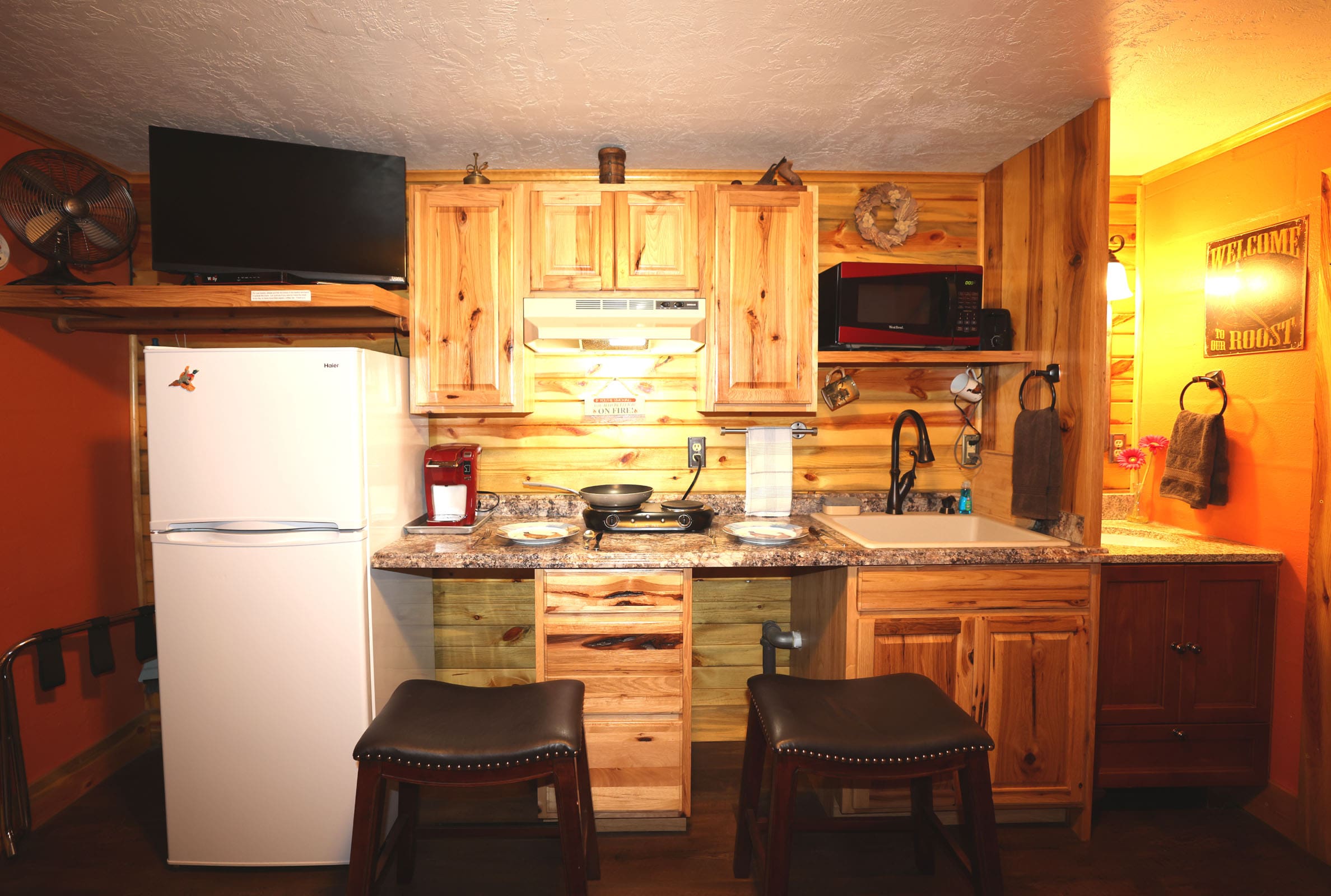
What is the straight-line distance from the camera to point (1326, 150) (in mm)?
2051

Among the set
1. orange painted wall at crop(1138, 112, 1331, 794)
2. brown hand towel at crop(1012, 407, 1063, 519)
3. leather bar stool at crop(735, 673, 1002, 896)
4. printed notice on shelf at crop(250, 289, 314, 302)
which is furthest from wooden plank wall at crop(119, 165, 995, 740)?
leather bar stool at crop(735, 673, 1002, 896)

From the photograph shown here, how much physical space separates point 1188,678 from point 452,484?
269 cm

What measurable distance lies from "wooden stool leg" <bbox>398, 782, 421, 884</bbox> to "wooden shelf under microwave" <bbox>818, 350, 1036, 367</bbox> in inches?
78.7

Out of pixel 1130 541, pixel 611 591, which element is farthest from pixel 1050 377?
pixel 611 591

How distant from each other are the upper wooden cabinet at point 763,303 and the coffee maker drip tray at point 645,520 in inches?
16.6

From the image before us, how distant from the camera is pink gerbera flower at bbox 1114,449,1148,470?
2.64 meters

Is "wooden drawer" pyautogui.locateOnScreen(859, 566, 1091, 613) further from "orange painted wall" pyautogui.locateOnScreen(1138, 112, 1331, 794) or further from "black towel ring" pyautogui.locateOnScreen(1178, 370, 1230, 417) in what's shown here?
"black towel ring" pyautogui.locateOnScreen(1178, 370, 1230, 417)

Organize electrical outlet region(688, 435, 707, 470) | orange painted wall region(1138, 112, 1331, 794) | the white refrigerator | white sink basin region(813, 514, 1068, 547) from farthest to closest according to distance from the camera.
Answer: electrical outlet region(688, 435, 707, 470) < white sink basin region(813, 514, 1068, 547) < orange painted wall region(1138, 112, 1331, 794) < the white refrigerator

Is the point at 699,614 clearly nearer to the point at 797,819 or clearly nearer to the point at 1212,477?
the point at 797,819

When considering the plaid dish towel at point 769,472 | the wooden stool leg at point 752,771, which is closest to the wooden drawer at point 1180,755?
the wooden stool leg at point 752,771

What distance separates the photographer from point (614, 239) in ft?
7.57

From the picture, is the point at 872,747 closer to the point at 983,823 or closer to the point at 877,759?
the point at 877,759

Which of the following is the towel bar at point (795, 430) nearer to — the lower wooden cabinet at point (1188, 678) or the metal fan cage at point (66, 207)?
the lower wooden cabinet at point (1188, 678)

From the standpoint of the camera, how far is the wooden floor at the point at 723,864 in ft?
6.16
